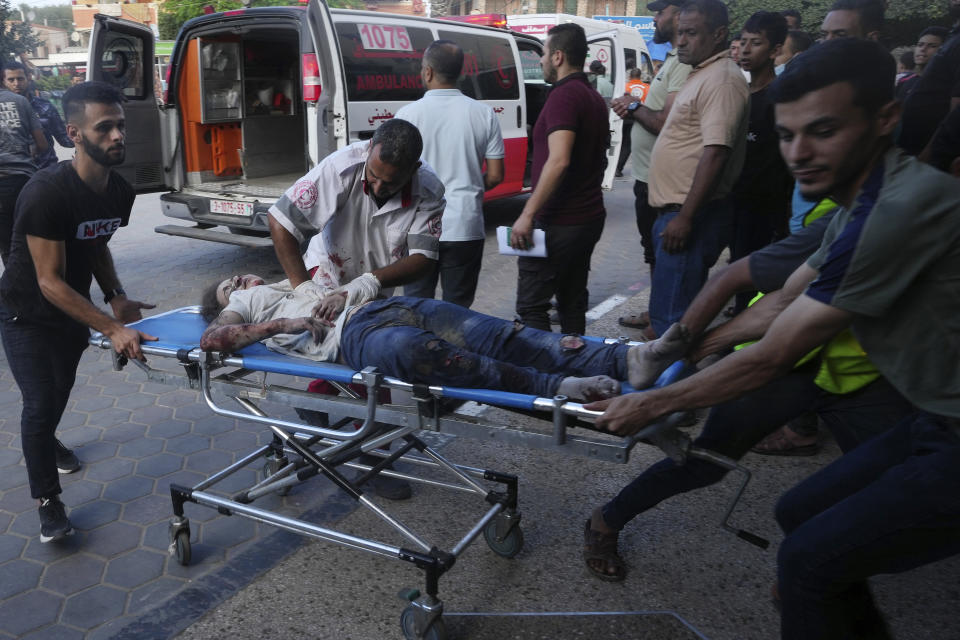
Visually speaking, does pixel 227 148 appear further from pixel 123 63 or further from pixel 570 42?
pixel 570 42

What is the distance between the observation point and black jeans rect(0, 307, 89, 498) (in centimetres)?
283

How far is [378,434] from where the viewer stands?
113 inches

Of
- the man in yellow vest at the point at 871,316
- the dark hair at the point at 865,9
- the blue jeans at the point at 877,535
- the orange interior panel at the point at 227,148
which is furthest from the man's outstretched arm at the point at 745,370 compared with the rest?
the orange interior panel at the point at 227,148

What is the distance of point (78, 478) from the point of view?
335cm

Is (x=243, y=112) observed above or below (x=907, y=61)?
below

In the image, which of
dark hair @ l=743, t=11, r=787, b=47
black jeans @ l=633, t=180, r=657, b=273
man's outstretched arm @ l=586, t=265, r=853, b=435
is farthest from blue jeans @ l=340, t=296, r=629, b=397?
dark hair @ l=743, t=11, r=787, b=47

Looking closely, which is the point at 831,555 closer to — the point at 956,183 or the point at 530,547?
the point at 956,183

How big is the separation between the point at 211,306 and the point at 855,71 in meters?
2.61

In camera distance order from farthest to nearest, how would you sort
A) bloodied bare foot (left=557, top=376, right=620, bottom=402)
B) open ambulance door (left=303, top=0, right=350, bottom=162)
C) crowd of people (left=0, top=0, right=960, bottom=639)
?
open ambulance door (left=303, top=0, right=350, bottom=162)
bloodied bare foot (left=557, top=376, right=620, bottom=402)
crowd of people (left=0, top=0, right=960, bottom=639)

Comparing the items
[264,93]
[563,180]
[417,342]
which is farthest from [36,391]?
[264,93]

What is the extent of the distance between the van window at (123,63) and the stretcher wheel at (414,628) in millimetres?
5810

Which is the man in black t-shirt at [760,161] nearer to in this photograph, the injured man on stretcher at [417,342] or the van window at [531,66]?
the injured man on stretcher at [417,342]

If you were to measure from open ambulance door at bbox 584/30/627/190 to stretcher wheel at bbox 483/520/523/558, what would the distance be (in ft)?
18.1

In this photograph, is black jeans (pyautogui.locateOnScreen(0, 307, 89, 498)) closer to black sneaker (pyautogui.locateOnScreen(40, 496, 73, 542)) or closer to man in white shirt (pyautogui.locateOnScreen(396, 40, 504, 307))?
black sneaker (pyautogui.locateOnScreen(40, 496, 73, 542))
